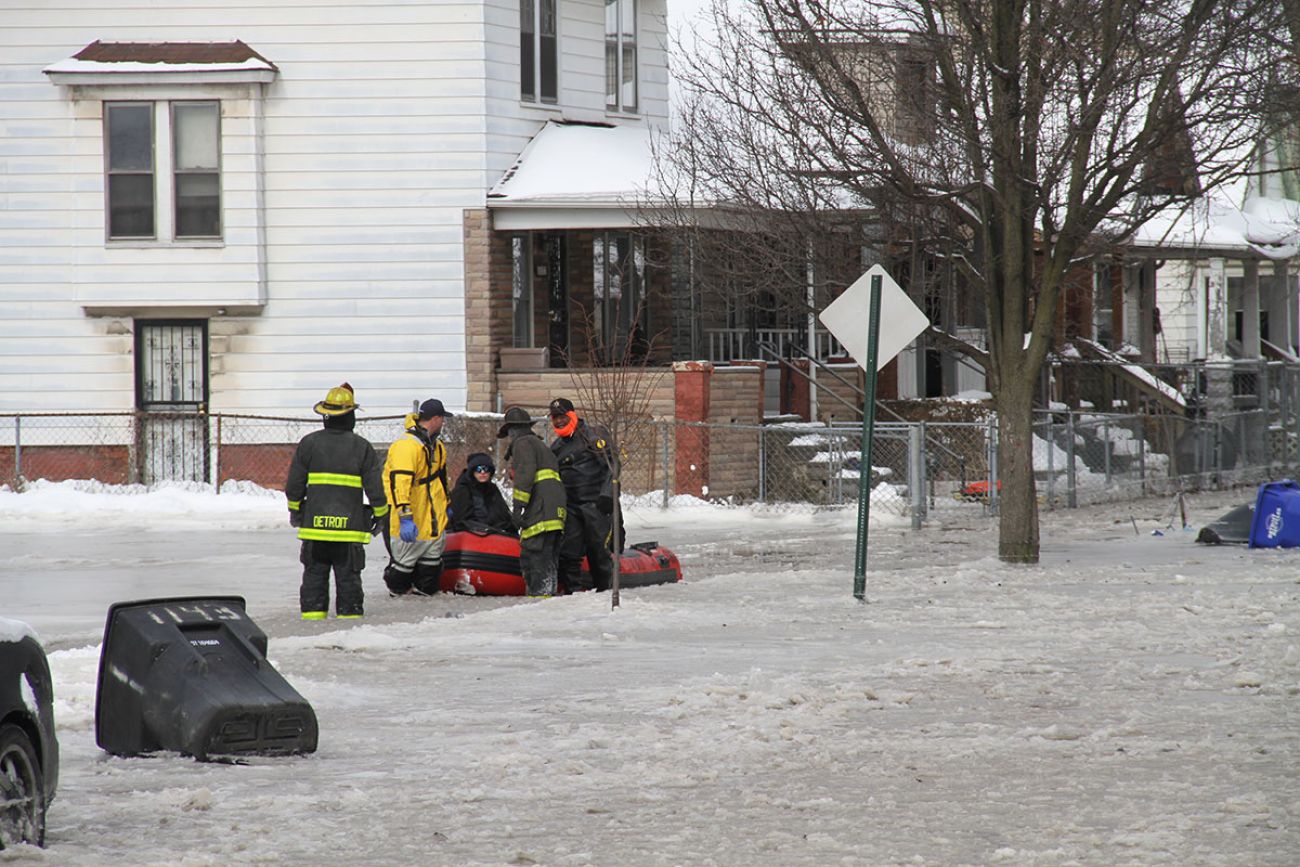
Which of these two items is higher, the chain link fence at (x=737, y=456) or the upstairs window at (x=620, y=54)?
the upstairs window at (x=620, y=54)

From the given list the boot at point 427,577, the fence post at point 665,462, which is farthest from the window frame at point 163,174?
the boot at point 427,577

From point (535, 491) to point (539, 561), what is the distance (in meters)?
0.59

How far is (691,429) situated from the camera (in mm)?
24594

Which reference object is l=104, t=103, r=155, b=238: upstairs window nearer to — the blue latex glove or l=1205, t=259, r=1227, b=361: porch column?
the blue latex glove

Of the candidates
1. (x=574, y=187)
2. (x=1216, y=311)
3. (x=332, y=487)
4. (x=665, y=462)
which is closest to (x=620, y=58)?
(x=574, y=187)

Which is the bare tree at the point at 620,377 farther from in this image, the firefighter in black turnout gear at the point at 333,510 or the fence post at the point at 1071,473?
the fence post at the point at 1071,473

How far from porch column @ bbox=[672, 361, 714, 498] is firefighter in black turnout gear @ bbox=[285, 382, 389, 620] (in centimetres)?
1113

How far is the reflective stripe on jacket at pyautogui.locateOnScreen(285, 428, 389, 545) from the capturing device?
527 inches

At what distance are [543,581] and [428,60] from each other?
13.2 metres

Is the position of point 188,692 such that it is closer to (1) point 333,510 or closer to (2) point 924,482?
(1) point 333,510

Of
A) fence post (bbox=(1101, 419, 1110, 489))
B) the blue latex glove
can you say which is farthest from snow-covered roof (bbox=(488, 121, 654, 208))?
the blue latex glove

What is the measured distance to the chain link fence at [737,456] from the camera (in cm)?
2414

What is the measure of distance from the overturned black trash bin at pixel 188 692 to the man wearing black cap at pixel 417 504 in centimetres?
632

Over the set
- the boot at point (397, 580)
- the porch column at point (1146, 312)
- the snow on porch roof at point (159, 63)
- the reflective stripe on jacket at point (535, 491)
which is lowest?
the boot at point (397, 580)
